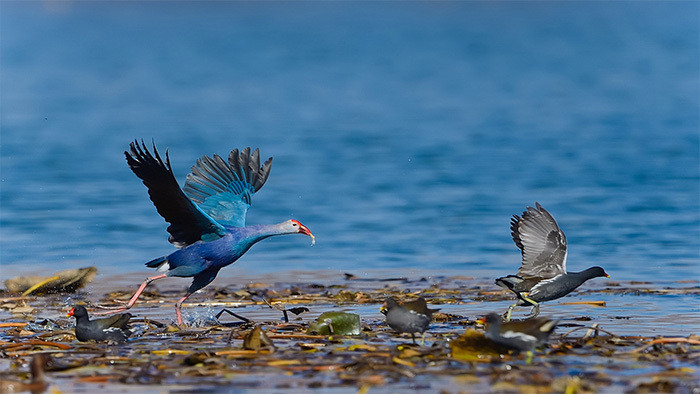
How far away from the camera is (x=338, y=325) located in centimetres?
870

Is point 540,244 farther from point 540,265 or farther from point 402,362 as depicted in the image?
point 402,362

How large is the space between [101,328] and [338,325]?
1.68 m

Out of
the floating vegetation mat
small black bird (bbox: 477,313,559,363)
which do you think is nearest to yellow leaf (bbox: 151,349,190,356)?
the floating vegetation mat

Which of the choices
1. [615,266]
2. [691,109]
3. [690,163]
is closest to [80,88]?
[691,109]

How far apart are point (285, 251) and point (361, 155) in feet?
37.4

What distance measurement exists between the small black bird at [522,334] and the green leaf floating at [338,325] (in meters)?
1.36

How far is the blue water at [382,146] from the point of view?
615 inches

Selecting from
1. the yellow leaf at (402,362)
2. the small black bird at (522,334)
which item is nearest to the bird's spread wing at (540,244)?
the small black bird at (522,334)

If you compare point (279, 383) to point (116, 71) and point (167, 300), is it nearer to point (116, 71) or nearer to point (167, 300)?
point (167, 300)

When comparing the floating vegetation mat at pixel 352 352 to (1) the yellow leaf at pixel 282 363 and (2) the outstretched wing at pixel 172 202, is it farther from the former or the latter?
(2) the outstretched wing at pixel 172 202

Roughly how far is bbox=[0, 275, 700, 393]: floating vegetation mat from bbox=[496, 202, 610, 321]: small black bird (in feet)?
0.98

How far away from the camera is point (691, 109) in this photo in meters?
36.4

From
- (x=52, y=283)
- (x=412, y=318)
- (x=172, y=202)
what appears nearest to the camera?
(x=412, y=318)

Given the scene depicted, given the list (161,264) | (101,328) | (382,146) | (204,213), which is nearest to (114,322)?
(101,328)
